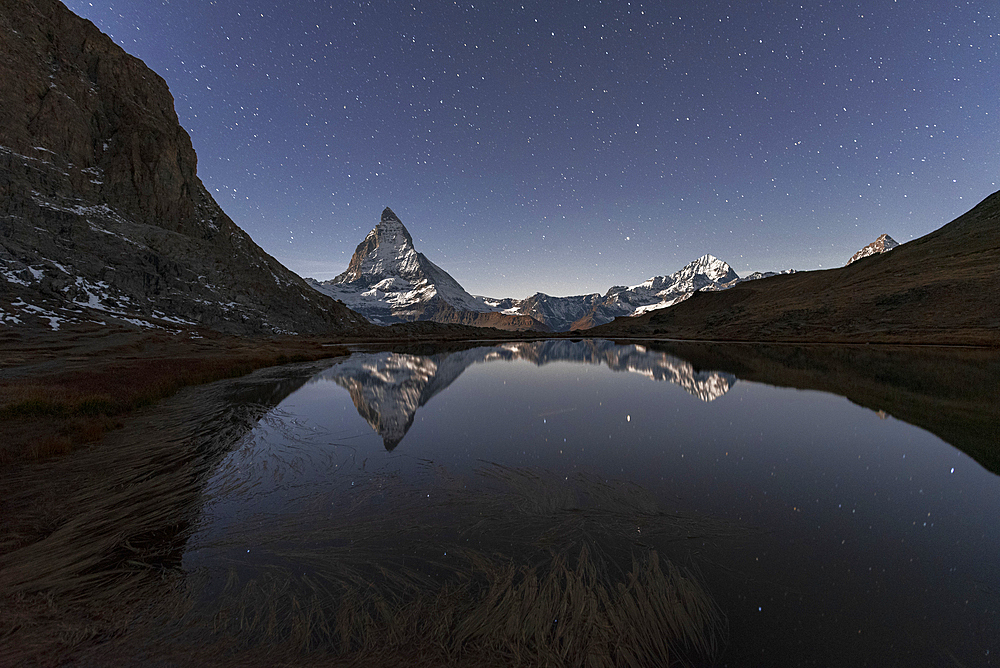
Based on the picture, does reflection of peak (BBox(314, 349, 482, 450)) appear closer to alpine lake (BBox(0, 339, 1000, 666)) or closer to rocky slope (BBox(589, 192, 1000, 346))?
alpine lake (BBox(0, 339, 1000, 666))

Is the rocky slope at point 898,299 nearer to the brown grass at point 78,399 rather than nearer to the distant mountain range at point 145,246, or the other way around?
the distant mountain range at point 145,246

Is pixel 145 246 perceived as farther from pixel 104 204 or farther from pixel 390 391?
pixel 390 391


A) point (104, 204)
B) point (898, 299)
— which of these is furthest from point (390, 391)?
point (104, 204)

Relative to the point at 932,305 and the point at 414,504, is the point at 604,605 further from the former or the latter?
the point at 932,305

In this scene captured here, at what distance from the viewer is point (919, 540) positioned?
693 centimetres

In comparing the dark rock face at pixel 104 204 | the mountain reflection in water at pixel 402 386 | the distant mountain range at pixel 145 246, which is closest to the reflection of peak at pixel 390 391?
the mountain reflection in water at pixel 402 386

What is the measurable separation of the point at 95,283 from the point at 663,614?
4312 inches

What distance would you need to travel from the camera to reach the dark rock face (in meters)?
71.9

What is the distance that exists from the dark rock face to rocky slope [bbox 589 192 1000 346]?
13132 cm

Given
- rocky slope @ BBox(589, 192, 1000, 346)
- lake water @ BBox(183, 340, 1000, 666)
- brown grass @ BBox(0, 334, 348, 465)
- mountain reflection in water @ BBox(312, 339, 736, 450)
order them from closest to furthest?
1. lake water @ BBox(183, 340, 1000, 666)
2. brown grass @ BBox(0, 334, 348, 465)
3. mountain reflection in water @ BBox(312, 339, 736, 450)
4. rocky slope @ BBox(589, 192, 1000, 346)

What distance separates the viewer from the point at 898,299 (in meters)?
83.2

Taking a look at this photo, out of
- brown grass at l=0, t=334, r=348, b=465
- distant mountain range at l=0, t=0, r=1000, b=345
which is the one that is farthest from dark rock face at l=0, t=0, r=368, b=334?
brown grass at l=0, t=334, r=348, b=465

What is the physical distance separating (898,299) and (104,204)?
18633 cm

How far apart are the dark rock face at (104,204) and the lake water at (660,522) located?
3008 inches
